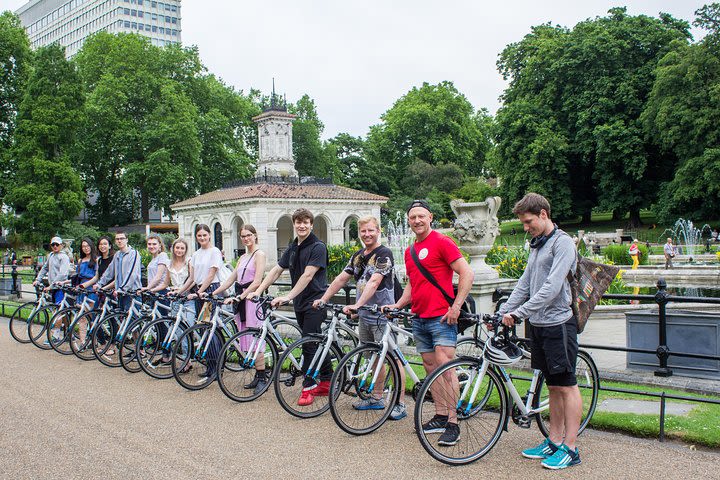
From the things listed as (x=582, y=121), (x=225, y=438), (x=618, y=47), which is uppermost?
(x=618, y=47)

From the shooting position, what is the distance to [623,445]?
5.69 m

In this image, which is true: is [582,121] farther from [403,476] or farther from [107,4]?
[107,4]

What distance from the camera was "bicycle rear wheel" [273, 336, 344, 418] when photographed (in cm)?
692

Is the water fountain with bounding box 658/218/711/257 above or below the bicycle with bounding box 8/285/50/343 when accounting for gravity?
above

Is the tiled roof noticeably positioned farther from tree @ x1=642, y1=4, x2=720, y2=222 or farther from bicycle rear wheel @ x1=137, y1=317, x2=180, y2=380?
bicycle rear wheel @ x1=137, y1=317, x2=180, y2=380

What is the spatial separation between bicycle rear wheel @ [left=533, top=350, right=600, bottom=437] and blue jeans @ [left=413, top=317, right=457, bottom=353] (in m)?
0.82

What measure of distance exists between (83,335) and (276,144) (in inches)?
1510

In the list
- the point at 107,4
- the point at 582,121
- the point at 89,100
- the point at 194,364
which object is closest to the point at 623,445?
the point at 194,364

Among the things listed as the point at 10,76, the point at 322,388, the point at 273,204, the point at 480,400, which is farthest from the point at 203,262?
the point at 10,76

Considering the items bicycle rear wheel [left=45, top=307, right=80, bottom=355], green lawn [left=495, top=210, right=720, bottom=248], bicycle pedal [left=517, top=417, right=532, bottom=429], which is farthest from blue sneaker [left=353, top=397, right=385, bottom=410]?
green lawn [left=495, top=210, right=720, bottom=248]

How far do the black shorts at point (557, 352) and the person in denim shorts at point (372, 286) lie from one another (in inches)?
61.1

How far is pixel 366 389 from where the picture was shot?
21.3 feet

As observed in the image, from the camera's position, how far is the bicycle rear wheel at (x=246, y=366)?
24.9ft

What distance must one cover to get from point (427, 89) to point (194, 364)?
233ft
